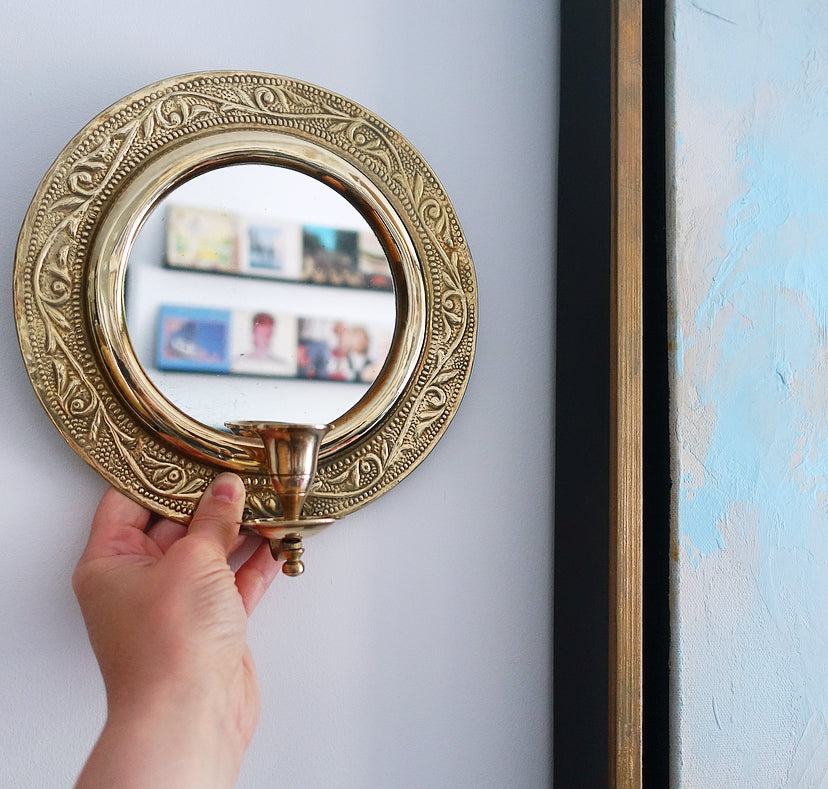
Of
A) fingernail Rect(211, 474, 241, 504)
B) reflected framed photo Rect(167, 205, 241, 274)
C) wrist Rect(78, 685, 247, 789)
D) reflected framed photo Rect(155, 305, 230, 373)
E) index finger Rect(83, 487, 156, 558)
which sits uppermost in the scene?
reflected framed photo Rect(167, 205, 241, 274)

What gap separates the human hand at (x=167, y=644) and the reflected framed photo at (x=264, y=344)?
118 millimetres

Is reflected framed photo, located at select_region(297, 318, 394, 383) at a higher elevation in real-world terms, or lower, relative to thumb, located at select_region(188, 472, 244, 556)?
higher

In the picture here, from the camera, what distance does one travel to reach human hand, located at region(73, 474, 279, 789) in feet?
1.94

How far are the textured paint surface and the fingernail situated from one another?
45 cm

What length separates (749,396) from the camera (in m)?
0.85

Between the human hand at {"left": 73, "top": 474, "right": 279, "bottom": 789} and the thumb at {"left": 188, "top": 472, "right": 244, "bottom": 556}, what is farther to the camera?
the thumb at {"left": 188, "top": 472, "right": 244, "bottom": 556}

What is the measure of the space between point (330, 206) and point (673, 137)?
0.39 m

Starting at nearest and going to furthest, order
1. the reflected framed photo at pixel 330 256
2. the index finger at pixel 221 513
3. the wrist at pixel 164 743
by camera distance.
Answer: the wrist at pixel 164 743, the index finger at pixel 221 513, the reflected framed photo at pixel 330 256

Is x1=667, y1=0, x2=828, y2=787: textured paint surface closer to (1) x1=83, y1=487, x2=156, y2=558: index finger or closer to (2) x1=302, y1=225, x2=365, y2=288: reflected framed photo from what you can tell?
(2) x1=302, y1=225, x2=365, y2=288: reflected framed photo

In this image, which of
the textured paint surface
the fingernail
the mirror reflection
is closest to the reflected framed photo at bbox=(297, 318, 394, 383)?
the mirror reflection

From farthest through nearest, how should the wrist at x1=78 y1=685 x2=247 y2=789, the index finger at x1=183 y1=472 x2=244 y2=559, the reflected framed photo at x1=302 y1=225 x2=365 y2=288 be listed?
the reflected framed photo at x1=302 y1=225 x2=365 y2=288
the index finger at x1=183 y1=472 x2=244 y2=559
the wrist at x1=78 y1=685 x2=247 y2=789

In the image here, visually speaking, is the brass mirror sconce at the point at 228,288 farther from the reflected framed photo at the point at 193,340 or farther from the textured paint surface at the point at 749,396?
the textured paint surface at the point at 749,396

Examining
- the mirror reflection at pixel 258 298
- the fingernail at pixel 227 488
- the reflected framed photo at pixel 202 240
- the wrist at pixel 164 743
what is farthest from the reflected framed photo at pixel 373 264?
the wrist at pixel 164 743

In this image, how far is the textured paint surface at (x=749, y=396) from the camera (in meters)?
0.80
